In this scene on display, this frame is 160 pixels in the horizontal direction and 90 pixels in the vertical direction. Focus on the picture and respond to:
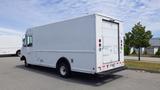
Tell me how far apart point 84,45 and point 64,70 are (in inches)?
83.6

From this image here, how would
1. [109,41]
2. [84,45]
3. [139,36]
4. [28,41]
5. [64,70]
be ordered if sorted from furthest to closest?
[139,36] < [28,41] < [64,70] < [109,41] < [84,45]

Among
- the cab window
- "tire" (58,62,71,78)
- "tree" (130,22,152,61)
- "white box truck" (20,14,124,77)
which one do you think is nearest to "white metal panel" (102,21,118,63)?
"white box truck" (20,14,124,77)

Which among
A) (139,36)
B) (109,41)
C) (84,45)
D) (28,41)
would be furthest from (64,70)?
(139,36)

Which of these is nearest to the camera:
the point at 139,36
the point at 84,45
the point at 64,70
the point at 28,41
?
the point at 84,45

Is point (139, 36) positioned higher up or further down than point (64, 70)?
higher up

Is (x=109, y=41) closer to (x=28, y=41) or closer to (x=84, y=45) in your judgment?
(x=84, y=45)

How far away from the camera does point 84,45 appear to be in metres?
10.0

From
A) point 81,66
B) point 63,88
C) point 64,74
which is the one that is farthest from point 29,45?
point 63,88

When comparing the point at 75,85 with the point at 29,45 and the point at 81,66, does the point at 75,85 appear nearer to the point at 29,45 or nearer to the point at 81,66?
the point at 81,66

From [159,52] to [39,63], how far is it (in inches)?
1192

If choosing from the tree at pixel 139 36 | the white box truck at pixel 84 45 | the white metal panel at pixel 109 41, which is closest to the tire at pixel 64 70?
the white box truck at pixel 84 45

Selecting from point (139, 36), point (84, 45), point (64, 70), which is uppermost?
point (139, 36)

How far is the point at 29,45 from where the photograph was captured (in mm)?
15234

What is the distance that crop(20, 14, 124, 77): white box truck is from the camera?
31.6 ft
